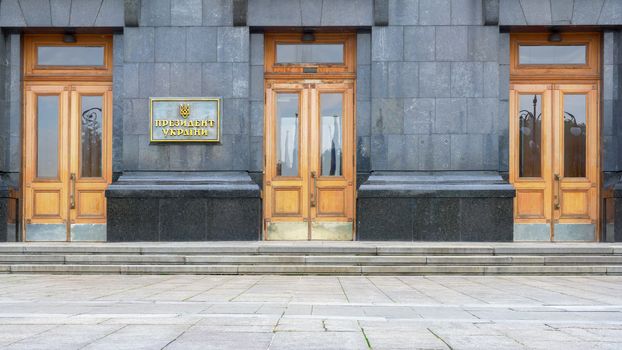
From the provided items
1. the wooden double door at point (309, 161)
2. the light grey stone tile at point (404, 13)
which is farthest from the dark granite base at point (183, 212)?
the light grey stone tile at point (404, 13)

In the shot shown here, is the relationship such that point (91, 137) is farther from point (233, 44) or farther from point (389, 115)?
point (389, 115)

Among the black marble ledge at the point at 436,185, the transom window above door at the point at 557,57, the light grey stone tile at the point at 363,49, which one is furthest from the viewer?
the transom window above door at the point at 557,57

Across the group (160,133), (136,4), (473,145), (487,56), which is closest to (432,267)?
(473,145)

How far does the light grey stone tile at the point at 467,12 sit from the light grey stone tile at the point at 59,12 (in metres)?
7.82

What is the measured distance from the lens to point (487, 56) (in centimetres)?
1556

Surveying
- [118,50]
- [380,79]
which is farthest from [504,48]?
[118,50]

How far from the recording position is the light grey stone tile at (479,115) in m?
15.5

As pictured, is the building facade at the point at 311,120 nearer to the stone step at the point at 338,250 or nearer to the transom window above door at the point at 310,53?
the transom window above door at the point at 310,53

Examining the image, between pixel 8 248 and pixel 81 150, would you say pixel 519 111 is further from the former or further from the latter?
pixel 8 248

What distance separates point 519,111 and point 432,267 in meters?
5.36

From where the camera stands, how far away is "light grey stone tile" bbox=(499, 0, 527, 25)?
1558 centimetres

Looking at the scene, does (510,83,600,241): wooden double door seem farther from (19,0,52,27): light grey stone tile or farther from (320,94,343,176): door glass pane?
(19,0,52,27): light grey stone tile

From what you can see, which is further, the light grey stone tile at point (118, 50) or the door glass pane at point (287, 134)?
the door glass pane at point (287, 134)

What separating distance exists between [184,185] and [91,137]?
2532 mm
